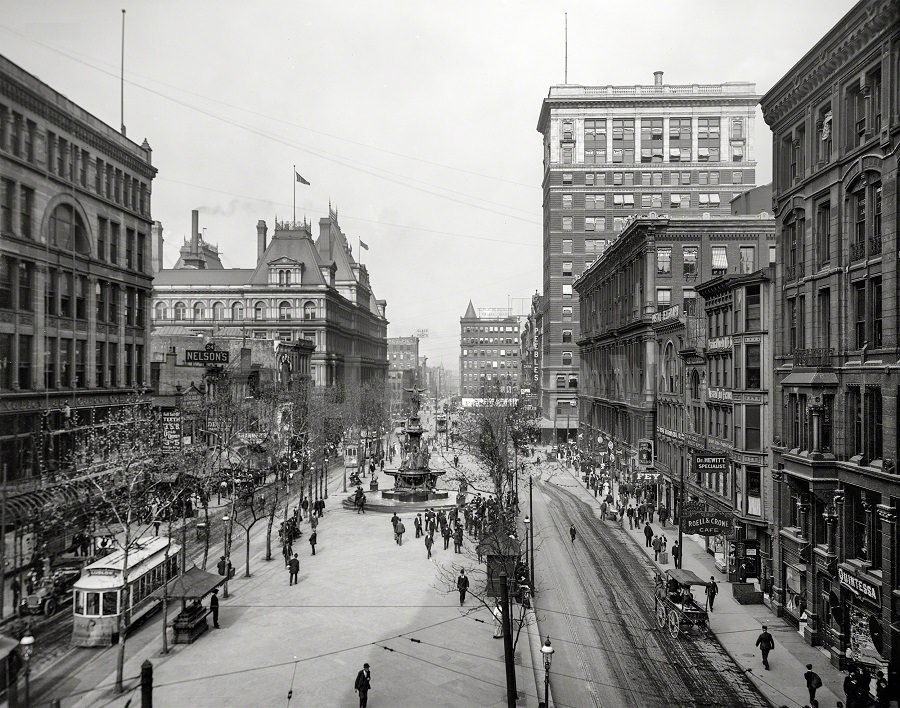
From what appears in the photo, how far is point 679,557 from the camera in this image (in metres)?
35.5

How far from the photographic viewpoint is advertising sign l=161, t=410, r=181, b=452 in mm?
44469

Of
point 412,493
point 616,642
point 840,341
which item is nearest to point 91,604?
point 616,642

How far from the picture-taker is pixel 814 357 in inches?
1093

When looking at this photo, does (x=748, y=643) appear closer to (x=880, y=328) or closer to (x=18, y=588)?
(x=880, y=328)

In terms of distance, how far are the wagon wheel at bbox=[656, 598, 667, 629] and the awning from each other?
16751mm

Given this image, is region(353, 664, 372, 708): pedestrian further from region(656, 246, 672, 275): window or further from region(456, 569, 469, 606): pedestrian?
region(656, 246, 672, 275): window

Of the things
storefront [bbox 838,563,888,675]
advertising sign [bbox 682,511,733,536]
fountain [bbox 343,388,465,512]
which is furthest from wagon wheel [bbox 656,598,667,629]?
fountain [bbox 343,388,465,512]

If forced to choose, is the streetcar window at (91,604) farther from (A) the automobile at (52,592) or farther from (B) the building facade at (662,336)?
(B) the building facade at (662,336)

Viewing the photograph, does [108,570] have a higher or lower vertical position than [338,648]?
higher

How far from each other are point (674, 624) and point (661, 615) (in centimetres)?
92

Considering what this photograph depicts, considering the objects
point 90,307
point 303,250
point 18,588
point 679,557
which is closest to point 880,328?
point 679,557

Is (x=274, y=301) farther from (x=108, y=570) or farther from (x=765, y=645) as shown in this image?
(x=765, y=645)

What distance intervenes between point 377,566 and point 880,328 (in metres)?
24.6

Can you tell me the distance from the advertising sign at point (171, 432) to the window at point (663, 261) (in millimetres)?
43279
